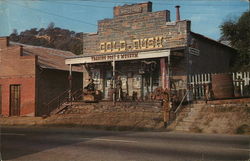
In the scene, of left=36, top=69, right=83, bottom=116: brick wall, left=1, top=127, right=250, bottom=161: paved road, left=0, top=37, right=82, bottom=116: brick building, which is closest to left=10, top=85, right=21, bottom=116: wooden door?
left=0, top=37, right=82, bottom=116: brick building

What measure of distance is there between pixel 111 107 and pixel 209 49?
29.3 feet

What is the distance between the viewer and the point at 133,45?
23828 mm

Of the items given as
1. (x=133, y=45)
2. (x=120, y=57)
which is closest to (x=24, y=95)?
(x=120, y=57)

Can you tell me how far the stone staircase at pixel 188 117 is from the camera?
1594 cm

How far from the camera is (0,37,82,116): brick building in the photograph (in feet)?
85.9

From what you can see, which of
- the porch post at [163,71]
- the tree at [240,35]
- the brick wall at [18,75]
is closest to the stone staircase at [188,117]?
the porch post at [163,71]

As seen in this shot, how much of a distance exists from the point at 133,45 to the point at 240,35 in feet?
32.1

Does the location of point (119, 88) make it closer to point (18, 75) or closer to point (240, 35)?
point (18, 75)

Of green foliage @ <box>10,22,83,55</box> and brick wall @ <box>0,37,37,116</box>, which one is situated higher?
green foliage @ <box>10,22,83,55</box>

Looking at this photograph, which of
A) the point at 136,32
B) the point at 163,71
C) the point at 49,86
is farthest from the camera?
the point at 49,86

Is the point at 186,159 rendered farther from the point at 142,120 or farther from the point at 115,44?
the point at 115,44

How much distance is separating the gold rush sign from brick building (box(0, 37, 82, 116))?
17.7 feet

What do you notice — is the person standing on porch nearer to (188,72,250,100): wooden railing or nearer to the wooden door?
(188,72,250,100): wooden railing

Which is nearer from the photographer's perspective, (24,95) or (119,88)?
(119,88)
